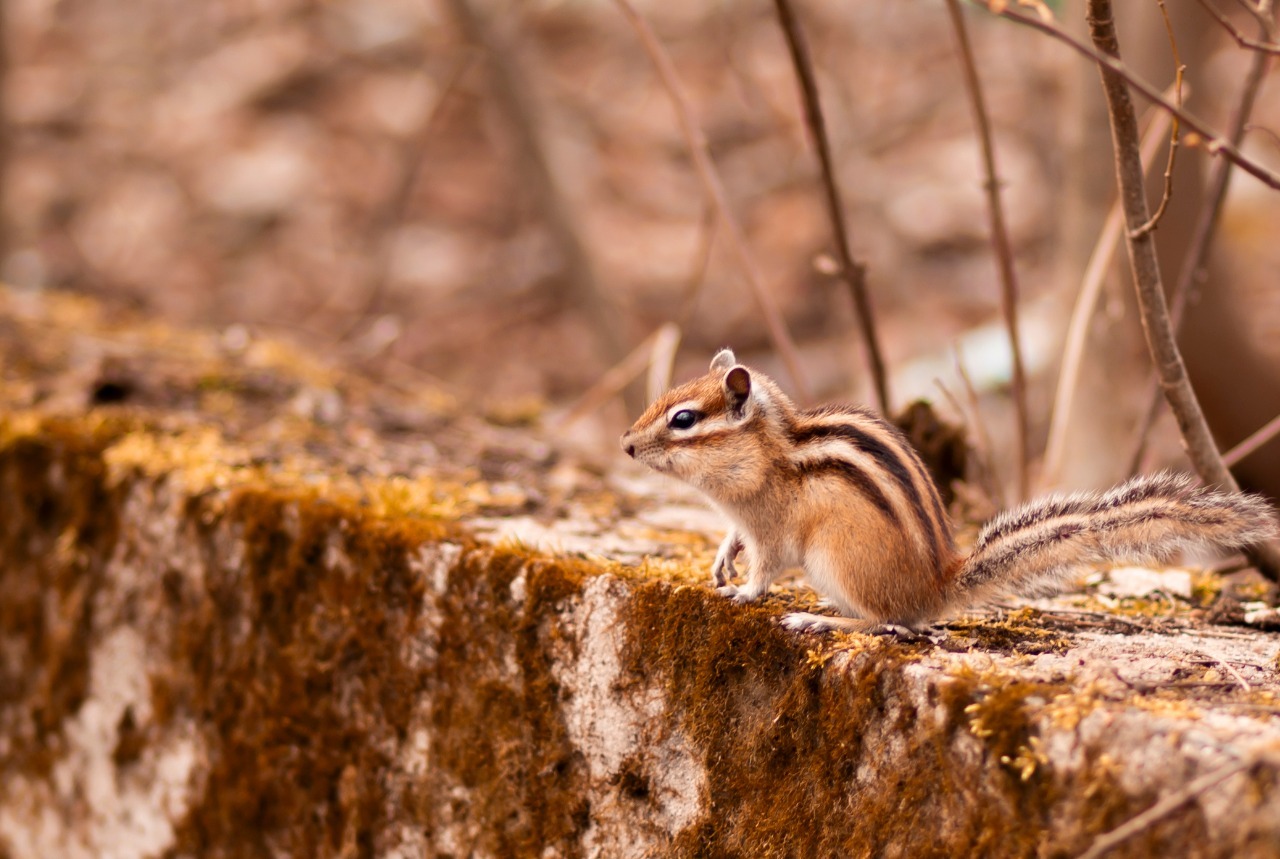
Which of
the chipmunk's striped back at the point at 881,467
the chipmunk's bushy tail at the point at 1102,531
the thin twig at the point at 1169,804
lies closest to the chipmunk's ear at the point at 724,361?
the chipmunk's striped back at the point at 881,467

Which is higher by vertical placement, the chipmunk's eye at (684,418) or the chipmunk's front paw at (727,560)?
the chipmunk's eye at (684,418)

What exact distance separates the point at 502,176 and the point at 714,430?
6781mm

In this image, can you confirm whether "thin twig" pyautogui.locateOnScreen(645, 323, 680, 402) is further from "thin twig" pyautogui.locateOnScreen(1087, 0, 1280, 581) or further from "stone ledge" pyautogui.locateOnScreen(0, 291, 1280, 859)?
"thin twig" pyautogui.locateOnScreen(1087, 0, 1280, 581)

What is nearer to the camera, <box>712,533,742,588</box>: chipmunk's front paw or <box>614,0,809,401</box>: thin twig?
<box>712,533,742,588</box>: chipmunk's front paw

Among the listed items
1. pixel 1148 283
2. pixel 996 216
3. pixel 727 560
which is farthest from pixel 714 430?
pixel 996 216

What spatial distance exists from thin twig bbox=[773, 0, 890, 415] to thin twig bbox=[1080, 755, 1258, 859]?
1.85 m

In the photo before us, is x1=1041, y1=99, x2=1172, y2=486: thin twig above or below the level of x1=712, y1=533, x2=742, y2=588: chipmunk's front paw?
above

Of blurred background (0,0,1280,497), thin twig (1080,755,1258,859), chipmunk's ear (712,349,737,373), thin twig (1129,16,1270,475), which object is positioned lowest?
thin twig (1080,755,1258,859)

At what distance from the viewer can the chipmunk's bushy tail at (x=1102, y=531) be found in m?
1.70

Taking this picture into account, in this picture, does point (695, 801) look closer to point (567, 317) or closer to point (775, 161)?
point (567, 317)

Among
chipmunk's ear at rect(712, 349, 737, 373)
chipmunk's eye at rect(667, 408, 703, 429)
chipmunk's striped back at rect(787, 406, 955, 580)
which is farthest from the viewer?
chipmunk's ear at rect(712, 349, 737, 373)

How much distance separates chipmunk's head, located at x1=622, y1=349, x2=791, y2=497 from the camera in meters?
2.16

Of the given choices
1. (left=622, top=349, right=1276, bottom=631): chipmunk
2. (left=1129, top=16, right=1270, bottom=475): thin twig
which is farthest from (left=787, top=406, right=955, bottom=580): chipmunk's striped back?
(left=1129, top=16, right=1270, bottom=475): thin twig

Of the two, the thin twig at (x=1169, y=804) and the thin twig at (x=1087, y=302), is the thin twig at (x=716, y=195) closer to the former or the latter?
the thin twig at (x=1087, y=302)
